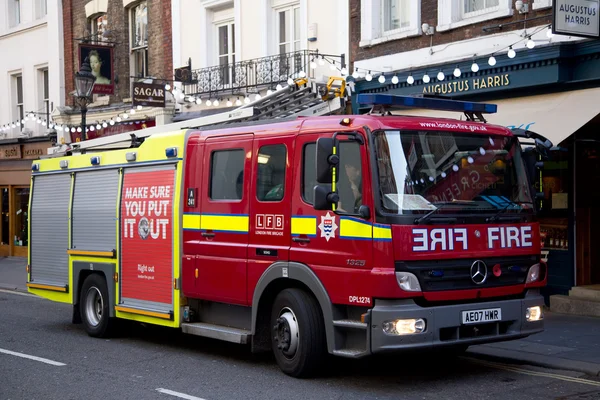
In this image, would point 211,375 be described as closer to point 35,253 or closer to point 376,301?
point 376,301

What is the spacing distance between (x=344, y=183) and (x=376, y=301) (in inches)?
47.0

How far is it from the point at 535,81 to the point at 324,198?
608 cm

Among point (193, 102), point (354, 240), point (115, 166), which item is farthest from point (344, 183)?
point (193, 102)

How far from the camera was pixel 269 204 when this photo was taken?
30.7 ft

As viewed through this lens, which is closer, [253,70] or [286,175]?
[286,175]

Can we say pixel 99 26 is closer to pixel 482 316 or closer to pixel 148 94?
pixel 148 94

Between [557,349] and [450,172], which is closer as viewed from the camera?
[450,172]

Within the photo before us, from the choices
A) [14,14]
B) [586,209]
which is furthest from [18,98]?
[586,209]

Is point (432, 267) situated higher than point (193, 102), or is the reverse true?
point (193, 102)

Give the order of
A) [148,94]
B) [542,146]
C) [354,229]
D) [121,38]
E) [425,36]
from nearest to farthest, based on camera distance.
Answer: [354,229]
[542,146]
[425,36]
[148,94]
[121,38]

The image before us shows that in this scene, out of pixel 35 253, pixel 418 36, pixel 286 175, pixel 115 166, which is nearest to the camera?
pixel 286 175

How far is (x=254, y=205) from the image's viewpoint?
9.58 meters

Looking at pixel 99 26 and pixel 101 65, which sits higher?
pixel 99 26

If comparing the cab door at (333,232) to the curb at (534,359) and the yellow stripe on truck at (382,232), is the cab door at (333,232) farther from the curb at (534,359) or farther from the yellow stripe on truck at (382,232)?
the curb at (534,359)
